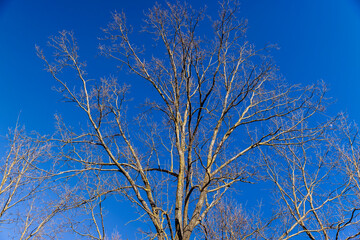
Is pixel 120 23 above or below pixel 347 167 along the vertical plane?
above

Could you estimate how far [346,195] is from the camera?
23.9ft

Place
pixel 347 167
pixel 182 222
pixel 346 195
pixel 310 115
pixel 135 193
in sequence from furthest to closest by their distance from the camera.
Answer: pixel 347 167
pixel 346 195
pixel 310 115
pixel 135 193
pixel 182 222

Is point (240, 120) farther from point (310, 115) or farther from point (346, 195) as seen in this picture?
point (346, 195)

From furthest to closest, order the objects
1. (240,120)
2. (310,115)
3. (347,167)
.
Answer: (347,167) → (240,120) → (310,115)

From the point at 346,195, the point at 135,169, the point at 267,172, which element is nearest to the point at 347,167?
the point at 346,195

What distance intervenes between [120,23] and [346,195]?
7.32 meters

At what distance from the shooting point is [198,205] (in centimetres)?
465

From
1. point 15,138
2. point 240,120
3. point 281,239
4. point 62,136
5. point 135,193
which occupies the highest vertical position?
point 15,138

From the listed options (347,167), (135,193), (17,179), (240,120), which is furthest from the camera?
(17,179)

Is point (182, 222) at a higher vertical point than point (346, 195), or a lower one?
lower

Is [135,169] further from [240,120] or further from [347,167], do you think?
[347,167]

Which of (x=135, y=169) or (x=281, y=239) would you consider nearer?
(x=281, y=239)

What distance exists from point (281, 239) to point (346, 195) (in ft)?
12.4

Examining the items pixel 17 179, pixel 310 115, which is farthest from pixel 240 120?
pixel 17 179
